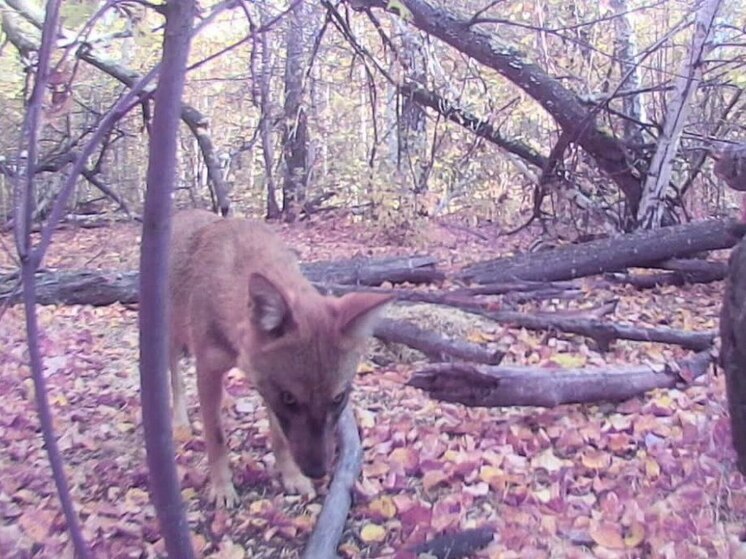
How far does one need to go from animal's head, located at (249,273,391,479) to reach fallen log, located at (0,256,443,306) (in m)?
4.13

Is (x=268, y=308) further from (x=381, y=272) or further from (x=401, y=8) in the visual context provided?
(x=381, y=272)

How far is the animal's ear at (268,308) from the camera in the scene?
357 centimetres

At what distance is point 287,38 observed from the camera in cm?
1234

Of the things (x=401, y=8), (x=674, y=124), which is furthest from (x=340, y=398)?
(x=674, y=124)

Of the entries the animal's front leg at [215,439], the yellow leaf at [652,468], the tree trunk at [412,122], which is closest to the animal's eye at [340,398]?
the animal's front leg at [215,439]

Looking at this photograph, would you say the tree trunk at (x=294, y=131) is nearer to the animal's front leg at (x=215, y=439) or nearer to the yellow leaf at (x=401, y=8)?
the yellow leaf at (x=401, y=8)

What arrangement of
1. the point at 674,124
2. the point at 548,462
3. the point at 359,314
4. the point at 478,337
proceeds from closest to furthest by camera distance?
the point at 359,314
the point at 548,462
the point at 478,337
the point at 674,124

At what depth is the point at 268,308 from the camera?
3650mm

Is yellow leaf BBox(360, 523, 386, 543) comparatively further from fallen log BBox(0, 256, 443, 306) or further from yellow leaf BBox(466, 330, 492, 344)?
fallen log BBox(0, 256, 443, 306)

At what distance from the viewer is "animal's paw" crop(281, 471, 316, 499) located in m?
4.28

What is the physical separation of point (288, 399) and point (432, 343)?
223 cm

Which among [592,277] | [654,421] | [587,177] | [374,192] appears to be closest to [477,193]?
[374,192]

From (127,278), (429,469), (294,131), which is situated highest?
(294,131)

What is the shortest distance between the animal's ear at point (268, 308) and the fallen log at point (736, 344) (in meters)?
1.69
